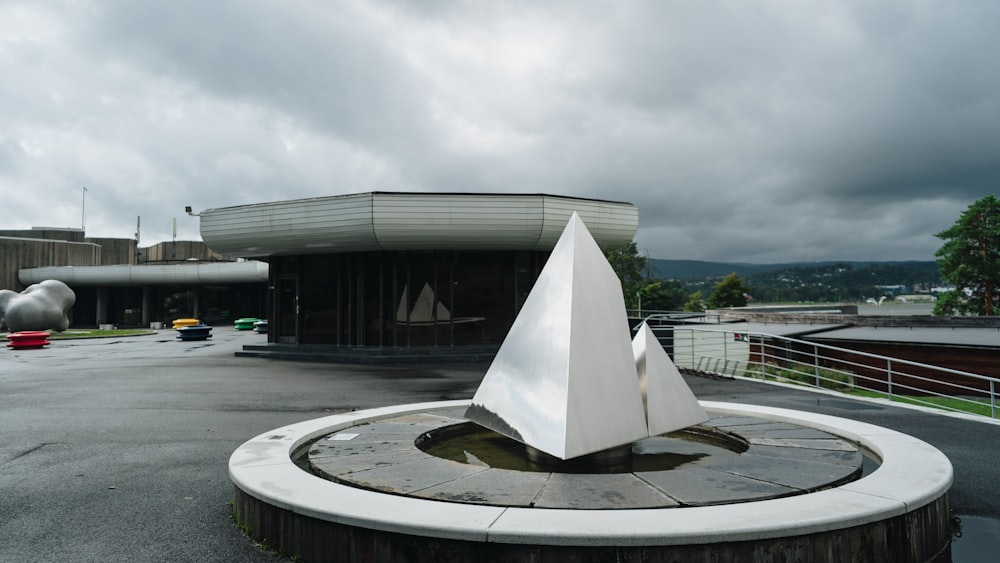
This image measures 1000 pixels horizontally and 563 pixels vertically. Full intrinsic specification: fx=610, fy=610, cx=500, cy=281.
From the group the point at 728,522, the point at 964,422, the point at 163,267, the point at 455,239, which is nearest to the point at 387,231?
the point at 455,239

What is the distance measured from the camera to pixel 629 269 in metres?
48.6

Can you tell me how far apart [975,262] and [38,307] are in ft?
224

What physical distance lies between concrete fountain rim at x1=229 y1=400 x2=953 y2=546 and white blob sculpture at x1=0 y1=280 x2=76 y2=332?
46719mm

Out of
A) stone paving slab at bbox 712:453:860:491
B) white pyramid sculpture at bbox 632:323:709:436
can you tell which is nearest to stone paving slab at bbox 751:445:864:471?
stone paving slab at bbox 712:453:860:491

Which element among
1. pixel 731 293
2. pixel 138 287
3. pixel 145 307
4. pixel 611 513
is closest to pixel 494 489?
pixel 611 513

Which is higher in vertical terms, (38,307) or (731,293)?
(731,293)

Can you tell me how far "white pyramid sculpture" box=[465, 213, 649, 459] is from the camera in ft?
18.6

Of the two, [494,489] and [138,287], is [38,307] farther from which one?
[494,489]

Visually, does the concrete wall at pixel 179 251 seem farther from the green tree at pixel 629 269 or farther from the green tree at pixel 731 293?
the green tree at pixel 731 293

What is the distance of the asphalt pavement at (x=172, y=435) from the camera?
5.29 meters

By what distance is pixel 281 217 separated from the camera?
902 inches

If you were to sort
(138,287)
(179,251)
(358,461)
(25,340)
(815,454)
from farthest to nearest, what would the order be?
(179,251) < (138,287) < (25,340) < (815,454) < (358,461)

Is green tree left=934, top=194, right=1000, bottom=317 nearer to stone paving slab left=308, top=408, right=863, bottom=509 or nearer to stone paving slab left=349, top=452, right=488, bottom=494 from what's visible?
stone paving slab left=308, top=408, right=863, bottom=509

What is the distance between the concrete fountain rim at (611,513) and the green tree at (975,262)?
5101cm
